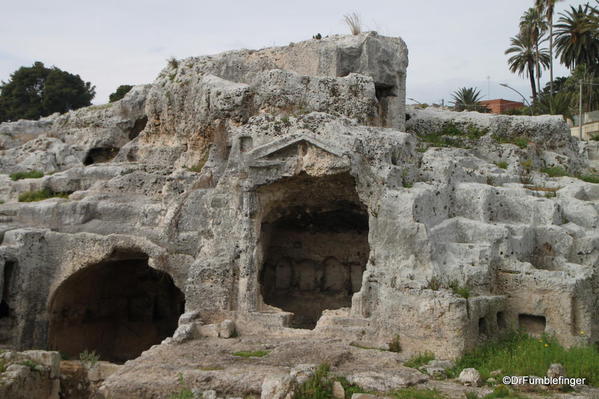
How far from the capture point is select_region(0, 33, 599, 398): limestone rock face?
35.6 feet

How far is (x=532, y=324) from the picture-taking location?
35.6 ft

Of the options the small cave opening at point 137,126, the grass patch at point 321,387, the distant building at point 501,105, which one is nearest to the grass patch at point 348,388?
the grass patch at point 321,387

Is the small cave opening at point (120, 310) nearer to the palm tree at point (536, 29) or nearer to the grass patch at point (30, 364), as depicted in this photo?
the grass patch at point (30, 364)

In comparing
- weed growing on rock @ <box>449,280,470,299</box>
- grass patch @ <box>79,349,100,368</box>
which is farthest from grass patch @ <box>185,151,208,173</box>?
weed growing on rock @ <box>449,280,470,299</box>

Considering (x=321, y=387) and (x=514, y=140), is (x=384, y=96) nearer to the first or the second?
(x=514, y=140)

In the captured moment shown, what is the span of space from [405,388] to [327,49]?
895 cm

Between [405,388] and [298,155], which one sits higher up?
[298,155]

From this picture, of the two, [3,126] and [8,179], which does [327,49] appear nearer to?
[8,179]

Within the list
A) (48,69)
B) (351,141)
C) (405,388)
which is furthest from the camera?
(48,69)

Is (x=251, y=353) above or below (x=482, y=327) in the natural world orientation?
below

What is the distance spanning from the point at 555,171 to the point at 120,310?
1122 cm

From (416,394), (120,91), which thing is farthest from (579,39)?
(416,394)

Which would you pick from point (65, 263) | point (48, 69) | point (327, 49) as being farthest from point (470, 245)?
point (48, 69)

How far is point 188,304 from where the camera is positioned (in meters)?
12.8
